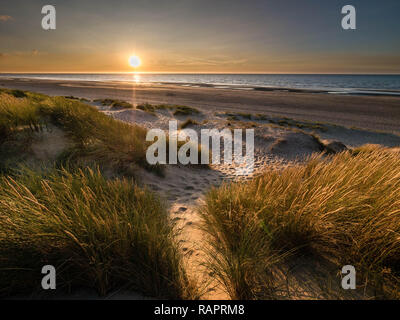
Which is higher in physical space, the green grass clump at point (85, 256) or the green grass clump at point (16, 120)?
the green grass clump at point (16, 120)

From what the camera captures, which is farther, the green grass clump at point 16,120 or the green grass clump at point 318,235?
the green grass clump at point 16,120

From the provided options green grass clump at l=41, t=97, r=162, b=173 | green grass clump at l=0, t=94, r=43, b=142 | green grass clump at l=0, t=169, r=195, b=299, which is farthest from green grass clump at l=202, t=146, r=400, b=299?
green grass clump at l=0, t=94, r=43, b=142

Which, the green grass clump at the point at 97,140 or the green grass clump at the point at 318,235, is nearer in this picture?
the green grass clump at the point at 318,235

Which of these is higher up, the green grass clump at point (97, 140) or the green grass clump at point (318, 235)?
the green grass clump at point (97, 140)

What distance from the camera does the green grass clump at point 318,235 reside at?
1.61 meters

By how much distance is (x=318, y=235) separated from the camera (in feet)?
6.49

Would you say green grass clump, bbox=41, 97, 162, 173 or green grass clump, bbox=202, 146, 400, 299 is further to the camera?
green grass clump, bbox=41, 97, 162, 173

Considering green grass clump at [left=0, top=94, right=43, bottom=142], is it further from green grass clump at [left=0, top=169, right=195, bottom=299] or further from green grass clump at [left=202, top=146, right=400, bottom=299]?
green grass clump at [left=202, top=146, right=400, bottom=299]

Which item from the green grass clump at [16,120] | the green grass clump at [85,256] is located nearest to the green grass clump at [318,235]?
the green grass clump at [85,256]

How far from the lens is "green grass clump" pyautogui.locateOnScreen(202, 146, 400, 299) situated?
1610 millimetres

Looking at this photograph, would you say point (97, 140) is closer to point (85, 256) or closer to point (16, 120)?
point (16, 120)

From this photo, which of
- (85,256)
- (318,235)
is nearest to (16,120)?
(85,256)

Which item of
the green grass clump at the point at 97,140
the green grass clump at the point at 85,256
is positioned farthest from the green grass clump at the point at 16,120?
the green grass clump at the point at 85,256

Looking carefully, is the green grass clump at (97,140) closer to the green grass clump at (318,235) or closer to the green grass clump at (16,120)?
the green grass clump at (16,120)
